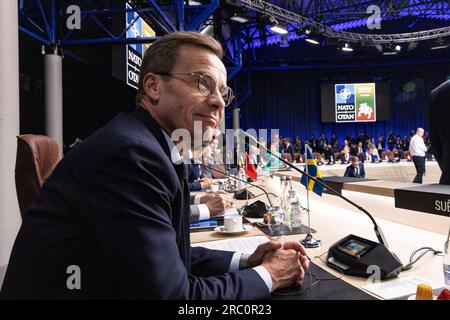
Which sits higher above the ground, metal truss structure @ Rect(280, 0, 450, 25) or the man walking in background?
metal truss structure @ Rect(280, 0, 450, 25)

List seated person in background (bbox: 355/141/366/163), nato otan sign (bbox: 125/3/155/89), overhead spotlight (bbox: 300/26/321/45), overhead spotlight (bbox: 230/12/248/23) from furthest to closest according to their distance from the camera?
seated person in background (bbox: 355/141/366/163)
overhead spotlight (bbox: 300/26/321/45)
overhead spotlight (bbox: 230/12/248/23)
nato otan sign (bbox: 125/3/155/89)

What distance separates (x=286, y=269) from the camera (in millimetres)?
830

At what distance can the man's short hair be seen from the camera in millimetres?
894

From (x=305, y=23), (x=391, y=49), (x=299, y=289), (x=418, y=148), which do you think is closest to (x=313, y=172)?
(x=299, y=289)

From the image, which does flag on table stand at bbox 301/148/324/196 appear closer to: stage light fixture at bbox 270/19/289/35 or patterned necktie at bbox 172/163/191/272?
patterned necktie at bbox 172/163/191/272

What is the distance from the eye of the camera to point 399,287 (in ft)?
2.60

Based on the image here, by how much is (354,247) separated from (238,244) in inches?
16.2

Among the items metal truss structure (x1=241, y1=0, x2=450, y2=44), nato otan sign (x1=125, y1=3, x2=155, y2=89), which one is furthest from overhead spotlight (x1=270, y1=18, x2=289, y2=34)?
nato otan sign (x1=125, y1=3, x2=155, y2=89)

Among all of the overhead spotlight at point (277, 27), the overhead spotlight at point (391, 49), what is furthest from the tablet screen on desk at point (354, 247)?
the overhead spotlight at point (391, 49)

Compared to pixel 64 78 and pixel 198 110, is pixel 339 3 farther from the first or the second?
pixel 198 110

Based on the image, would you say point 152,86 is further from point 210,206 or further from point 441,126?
point 441,126

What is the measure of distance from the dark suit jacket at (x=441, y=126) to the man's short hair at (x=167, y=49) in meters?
1.25

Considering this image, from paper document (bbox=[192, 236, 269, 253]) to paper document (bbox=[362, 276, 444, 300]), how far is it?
1.38 ft

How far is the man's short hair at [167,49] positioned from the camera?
89cm
